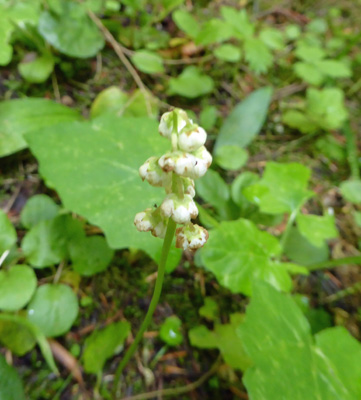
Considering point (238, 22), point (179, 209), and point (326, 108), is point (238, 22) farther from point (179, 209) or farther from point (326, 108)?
point (179, 209)

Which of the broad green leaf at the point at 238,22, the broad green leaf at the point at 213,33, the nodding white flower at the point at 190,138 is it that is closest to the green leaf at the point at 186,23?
the broad green leaf at the point at 213,33

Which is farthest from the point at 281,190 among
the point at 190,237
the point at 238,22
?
the point at 238,22

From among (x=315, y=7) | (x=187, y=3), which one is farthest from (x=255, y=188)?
(x=315, y=7)

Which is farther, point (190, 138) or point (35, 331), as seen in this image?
point (35, 331)

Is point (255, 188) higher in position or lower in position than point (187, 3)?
lower

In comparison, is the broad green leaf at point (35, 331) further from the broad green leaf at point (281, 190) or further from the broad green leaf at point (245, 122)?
the broad green leaf at point (245, 122)

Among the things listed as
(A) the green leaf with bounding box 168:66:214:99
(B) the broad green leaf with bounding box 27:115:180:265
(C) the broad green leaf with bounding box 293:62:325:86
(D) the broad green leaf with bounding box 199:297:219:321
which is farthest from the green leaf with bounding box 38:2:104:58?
(D) the broad green leaf with bounding box 199:297:219:321

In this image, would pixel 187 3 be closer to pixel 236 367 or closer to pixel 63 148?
pixel 63 148
